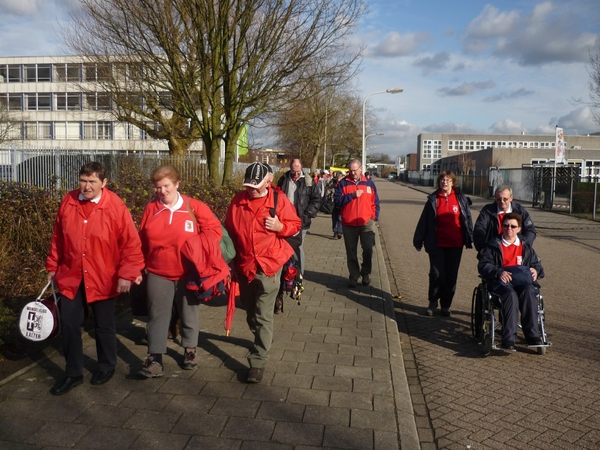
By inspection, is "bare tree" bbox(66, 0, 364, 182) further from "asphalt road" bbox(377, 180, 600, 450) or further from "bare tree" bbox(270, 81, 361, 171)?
"bare tree" bbox(270, 81, 361, 171)

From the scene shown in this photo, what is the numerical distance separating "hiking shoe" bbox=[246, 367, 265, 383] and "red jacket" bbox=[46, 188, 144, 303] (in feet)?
3.78

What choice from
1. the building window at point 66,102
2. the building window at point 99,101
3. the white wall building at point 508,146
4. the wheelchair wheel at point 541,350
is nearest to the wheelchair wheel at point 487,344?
the wheelchair wheel at point 541,350

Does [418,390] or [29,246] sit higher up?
[29,246]

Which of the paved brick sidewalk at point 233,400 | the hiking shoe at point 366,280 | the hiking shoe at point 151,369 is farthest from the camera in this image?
the hiking shoe at point 366,280

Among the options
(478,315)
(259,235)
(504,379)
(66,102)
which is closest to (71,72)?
(259,235)

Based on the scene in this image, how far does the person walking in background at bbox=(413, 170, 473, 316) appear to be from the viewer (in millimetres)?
7039

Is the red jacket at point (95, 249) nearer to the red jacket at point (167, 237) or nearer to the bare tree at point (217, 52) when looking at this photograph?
the red jacket at point (167, 237)

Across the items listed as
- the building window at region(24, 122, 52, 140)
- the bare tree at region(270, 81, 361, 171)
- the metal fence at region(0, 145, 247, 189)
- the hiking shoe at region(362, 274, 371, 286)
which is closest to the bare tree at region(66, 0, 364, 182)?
the metal fence at region(0, 145, 247, 189)

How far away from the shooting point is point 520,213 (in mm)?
6262

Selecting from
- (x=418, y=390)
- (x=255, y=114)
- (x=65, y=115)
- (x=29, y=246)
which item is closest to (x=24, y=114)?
(x=65, y=115)

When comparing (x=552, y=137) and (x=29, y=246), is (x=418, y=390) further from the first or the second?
(x=552, y=137)

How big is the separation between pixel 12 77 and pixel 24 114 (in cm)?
619

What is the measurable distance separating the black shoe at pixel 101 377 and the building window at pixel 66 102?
6578cm

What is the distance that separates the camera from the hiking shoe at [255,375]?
4547 mm
